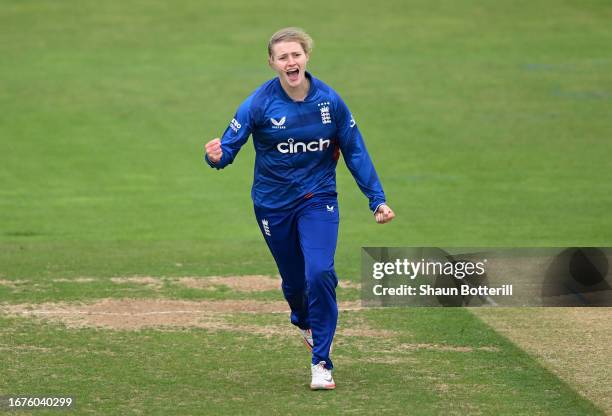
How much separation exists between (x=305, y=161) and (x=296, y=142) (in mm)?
166

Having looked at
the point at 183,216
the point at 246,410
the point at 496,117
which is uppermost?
the point at 496,117

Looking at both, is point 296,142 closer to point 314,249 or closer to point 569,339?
point 314,249

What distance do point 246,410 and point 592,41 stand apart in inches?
951

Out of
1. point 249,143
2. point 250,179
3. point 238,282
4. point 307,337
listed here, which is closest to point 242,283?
point 238,282

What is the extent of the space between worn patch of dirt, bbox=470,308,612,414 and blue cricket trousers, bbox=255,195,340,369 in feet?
6.15

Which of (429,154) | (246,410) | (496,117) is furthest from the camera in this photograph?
(496,117)

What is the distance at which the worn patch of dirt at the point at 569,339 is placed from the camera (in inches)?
364

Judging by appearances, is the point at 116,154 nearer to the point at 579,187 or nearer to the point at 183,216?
the point at 183,216

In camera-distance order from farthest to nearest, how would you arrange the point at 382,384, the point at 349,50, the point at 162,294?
the point at 349,50
the point at 162,294
the point at 382,384

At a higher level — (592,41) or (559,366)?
(592,41)

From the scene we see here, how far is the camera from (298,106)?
30.0ft

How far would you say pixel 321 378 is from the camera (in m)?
8.95

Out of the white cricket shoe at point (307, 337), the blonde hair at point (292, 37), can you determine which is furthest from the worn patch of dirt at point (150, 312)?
the blonde hair at point (292, 37)

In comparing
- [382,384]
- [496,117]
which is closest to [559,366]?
[382,384]
